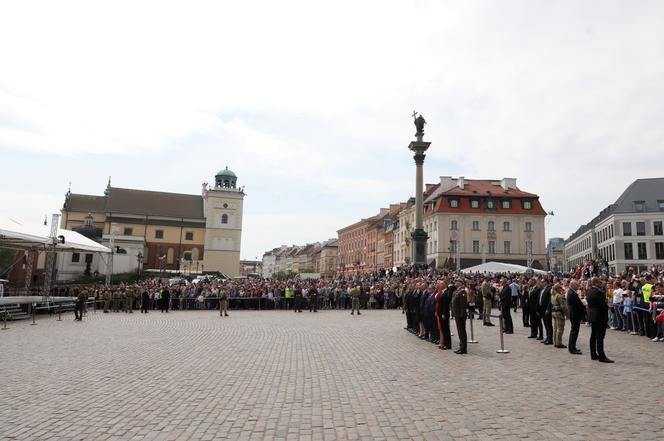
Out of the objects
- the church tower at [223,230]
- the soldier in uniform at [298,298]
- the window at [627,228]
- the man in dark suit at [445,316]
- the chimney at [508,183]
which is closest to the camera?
the man in dark suit at [445,316]

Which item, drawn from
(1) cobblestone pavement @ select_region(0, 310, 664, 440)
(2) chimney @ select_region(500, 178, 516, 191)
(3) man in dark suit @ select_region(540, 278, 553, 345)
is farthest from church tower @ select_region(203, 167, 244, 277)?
(3) man in dark suit @ select_region(540, 278, 553, 345)

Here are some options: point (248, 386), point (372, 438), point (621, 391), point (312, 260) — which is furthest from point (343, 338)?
point (312, 260)

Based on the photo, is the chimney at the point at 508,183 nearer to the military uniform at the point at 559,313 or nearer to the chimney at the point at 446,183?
the chimney at the point at 446,183

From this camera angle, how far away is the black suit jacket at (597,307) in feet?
34.5

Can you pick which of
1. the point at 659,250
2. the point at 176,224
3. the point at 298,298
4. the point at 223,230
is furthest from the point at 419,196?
the point at 176,224

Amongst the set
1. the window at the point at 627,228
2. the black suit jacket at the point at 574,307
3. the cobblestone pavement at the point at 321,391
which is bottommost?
the cobblestone pavement at the point at 321,391

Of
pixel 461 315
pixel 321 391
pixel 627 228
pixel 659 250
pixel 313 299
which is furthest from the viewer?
pixel 627 228

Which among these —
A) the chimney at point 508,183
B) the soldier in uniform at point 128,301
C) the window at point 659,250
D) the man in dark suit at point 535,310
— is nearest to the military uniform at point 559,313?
the man in dark suit at point 535,310

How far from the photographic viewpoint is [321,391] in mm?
7434

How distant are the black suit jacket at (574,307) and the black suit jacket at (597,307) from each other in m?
0.48

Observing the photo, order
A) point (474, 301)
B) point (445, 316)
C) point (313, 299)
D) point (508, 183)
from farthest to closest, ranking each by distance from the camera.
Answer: point (508, 183) → point (313, 299) → point (474, 301) → point (445, 316)

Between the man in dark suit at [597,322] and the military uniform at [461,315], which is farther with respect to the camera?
Result: the military uniform at [461,315]

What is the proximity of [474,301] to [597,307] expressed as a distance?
8.55m

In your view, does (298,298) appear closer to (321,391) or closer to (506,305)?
(506,305)
